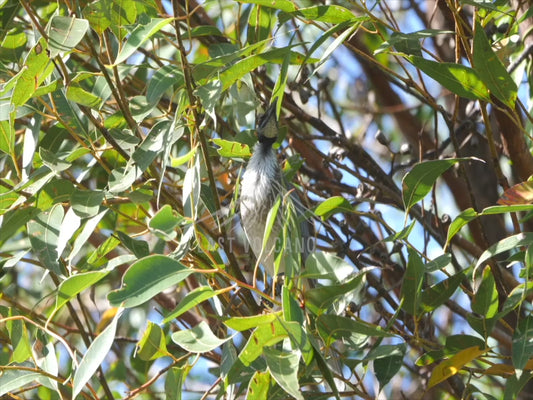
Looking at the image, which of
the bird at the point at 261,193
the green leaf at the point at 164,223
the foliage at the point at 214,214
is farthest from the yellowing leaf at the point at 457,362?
the bird at the point at 261,193

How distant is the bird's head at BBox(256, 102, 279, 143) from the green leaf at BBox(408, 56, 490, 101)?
75 cm

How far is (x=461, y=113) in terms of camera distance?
11.2ft

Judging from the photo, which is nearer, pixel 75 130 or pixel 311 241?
pixel 75 130

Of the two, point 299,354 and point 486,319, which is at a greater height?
point 299,354

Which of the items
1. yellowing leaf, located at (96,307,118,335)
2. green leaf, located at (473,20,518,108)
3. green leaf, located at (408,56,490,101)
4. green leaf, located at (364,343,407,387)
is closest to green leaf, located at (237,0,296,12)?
green leaf, located at (408,56,490,101)

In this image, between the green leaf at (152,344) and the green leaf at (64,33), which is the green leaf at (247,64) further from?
the green leaf at (152,344)

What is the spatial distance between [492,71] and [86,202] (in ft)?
3.31

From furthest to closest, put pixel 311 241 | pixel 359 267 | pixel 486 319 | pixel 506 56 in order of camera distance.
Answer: pixel 311 241, pixel 359 267, pixel 506 56, pixel 486 319

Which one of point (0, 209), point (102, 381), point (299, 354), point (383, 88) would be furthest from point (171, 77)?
point (383, 88)

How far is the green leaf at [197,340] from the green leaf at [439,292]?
57cm

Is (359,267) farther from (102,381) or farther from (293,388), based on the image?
(293,388)

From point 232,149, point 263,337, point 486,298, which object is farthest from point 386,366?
point 232,149

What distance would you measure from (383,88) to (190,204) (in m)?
2.26

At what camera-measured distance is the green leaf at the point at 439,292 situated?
6.26 ft
